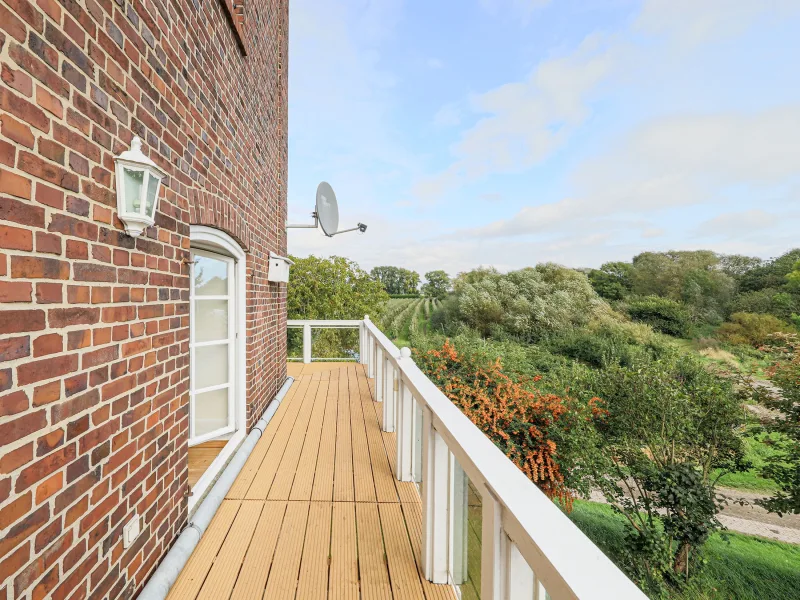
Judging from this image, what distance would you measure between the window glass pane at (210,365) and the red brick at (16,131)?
6.64 ft

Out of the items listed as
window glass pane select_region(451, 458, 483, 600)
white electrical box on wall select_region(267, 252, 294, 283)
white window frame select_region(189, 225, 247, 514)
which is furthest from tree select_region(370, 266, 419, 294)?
window glass pane select_region(451, 458, 483, 600)

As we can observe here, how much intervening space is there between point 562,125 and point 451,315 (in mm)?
12724

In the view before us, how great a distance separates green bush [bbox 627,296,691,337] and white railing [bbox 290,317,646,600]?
27992 millimetres

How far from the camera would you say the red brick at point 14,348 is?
944 millimetres

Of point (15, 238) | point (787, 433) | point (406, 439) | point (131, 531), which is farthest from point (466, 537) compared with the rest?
point (787, 433)

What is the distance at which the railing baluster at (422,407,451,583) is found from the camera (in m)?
1.73

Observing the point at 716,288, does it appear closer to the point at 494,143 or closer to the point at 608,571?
→ the point at 494,143

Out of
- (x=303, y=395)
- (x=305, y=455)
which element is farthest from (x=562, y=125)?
(x=305, y=455)

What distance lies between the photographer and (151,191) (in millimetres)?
1547

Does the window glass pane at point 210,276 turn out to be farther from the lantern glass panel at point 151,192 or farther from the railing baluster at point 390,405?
the railing baluster at point 390,405

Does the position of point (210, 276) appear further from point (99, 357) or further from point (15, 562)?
point (15, 562)

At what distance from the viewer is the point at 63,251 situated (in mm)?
1150

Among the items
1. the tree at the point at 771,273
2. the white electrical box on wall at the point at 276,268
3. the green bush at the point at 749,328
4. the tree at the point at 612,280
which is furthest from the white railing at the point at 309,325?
the tree at the point at 771,273

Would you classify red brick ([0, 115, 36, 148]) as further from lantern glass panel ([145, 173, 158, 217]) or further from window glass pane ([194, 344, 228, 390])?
window glass pane ([194, 344, 228, 390])
